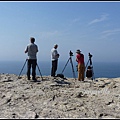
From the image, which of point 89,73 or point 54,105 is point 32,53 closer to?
point 89,73

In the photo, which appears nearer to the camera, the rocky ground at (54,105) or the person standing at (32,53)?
the rocky ground at (54,105)

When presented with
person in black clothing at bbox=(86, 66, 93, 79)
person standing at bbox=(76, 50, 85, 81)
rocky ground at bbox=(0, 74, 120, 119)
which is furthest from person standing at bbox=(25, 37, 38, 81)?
person in black clothing at bbox=(86, 66, 93, 79)

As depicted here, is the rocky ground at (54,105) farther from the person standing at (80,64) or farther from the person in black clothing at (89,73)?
the person in black clothing at (89,73)

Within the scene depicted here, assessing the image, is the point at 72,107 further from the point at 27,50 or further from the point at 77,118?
the point at 27,50

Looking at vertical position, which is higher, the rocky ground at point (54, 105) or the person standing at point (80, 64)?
the person standing at point (80, 64)

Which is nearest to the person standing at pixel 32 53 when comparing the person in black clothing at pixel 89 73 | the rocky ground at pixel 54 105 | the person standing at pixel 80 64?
the rocky ground at pixel 54 105

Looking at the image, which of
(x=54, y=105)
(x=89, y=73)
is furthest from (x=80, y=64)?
(x=54, y=105)

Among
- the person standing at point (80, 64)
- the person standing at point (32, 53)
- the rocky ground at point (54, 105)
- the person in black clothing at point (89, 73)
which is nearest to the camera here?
the rocky ground at point (54, 105)

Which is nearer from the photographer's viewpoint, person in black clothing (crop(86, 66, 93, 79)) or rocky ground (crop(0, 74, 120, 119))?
rocky ground (crop(0, 74, 120, 119))

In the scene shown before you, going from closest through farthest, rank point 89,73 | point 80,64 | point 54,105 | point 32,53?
point 54,105
point 32,53
point 80,64
point 89,73

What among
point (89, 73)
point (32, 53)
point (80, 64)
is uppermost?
point (32, 53)

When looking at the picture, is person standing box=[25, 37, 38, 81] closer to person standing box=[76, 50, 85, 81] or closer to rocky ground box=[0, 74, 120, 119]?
rocky ground box=[0, 74, 120, 119]

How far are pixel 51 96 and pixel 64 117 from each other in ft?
7.31

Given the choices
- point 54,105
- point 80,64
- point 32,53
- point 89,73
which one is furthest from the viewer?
point 89,73
